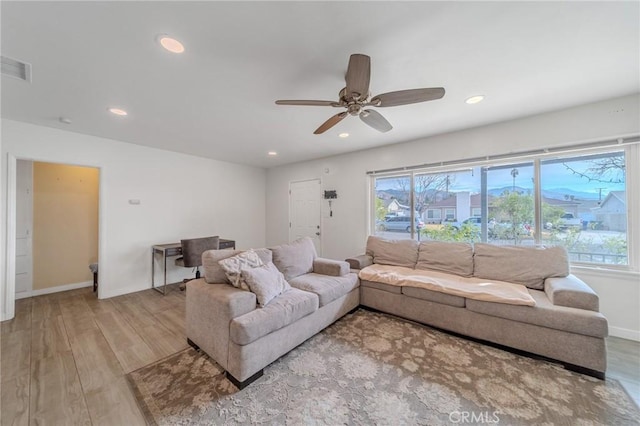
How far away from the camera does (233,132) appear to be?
3.29 metres

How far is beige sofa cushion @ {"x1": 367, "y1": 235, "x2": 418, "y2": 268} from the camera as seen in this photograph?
334 cm

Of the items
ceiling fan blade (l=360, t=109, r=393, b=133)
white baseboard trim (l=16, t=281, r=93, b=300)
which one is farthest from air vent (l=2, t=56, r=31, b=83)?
white baseboard trim (l=16, t=281, r=93, b=300)

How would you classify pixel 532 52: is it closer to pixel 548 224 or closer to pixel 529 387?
pixel 548 224

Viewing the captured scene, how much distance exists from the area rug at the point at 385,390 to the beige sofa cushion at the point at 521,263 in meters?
0.87

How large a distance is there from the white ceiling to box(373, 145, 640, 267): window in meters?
0.70

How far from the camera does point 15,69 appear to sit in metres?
1.84

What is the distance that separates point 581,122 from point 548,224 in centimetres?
119

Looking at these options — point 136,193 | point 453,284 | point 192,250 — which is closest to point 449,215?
point 453,284

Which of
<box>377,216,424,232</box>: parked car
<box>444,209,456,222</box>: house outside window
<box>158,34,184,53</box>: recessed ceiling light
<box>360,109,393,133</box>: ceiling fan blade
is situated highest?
<box>158,34,184,53</box>: recessed ceiling light

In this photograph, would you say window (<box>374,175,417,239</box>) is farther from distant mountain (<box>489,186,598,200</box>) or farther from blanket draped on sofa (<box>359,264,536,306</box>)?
distant mountain (<box>489,186,598,200</box>)

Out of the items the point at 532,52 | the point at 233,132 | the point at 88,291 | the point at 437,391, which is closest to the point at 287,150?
the point at 233,132

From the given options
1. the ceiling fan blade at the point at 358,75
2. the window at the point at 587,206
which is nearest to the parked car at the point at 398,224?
the window at the point at 587,206

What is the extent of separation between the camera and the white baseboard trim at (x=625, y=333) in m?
2.34

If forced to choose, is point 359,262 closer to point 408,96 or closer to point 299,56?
point 408,96
